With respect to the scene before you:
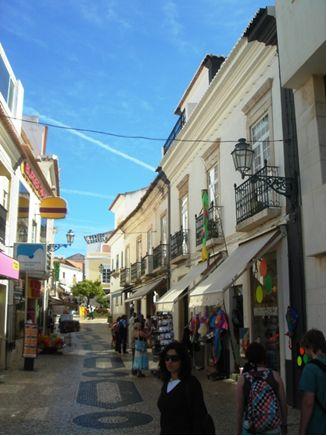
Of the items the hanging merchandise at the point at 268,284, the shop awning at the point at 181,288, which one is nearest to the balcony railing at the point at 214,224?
the shop awning at the point at 181,288

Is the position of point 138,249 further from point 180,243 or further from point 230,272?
point 230,272

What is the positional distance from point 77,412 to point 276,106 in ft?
23.6

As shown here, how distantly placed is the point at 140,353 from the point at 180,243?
522 cm

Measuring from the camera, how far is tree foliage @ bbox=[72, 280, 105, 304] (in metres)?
58.8

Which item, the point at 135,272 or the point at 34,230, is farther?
the point at 135,272

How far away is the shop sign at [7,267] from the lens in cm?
1174

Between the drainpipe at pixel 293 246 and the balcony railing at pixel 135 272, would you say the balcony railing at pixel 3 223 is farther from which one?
the balcony railing at pixel 135 272

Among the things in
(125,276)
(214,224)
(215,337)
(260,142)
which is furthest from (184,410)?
(125,276)

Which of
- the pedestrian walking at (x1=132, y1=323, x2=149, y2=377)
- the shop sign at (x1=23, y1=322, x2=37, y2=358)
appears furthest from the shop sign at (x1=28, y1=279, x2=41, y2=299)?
the pedestrian walking at (x1=132, y1=323, x2=149, y2=377)

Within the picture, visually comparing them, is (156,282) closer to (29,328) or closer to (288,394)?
(29,328)

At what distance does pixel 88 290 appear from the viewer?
58812 millimetres

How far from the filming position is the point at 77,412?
8312 millimetres

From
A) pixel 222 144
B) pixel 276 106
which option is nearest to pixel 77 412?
pixel 276 106

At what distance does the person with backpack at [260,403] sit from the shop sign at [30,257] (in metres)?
12.7
